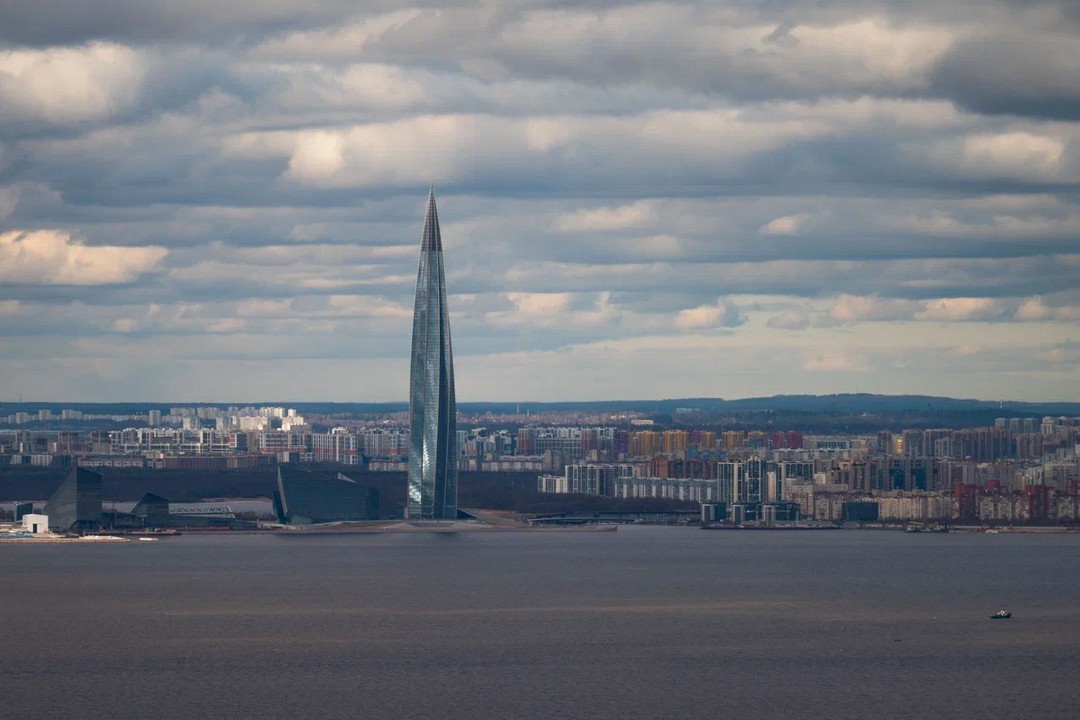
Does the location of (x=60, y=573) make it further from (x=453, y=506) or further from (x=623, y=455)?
(x=623, y=455)

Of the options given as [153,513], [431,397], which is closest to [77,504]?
[153,513]

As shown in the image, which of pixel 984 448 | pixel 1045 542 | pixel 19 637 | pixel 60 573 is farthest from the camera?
pixel 984 448

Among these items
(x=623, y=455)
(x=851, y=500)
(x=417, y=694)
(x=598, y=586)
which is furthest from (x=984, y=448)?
(x=417, y=694)

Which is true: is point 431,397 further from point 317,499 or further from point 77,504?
point 77,504

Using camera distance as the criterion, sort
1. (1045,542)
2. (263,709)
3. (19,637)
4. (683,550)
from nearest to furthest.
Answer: (263,709), (19,637), (683,550), (1045,542)

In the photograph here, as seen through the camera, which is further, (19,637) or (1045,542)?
(1045,542)

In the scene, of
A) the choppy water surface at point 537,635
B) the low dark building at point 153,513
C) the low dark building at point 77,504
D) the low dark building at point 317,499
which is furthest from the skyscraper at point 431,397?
the choppy water surface at point 537,635
